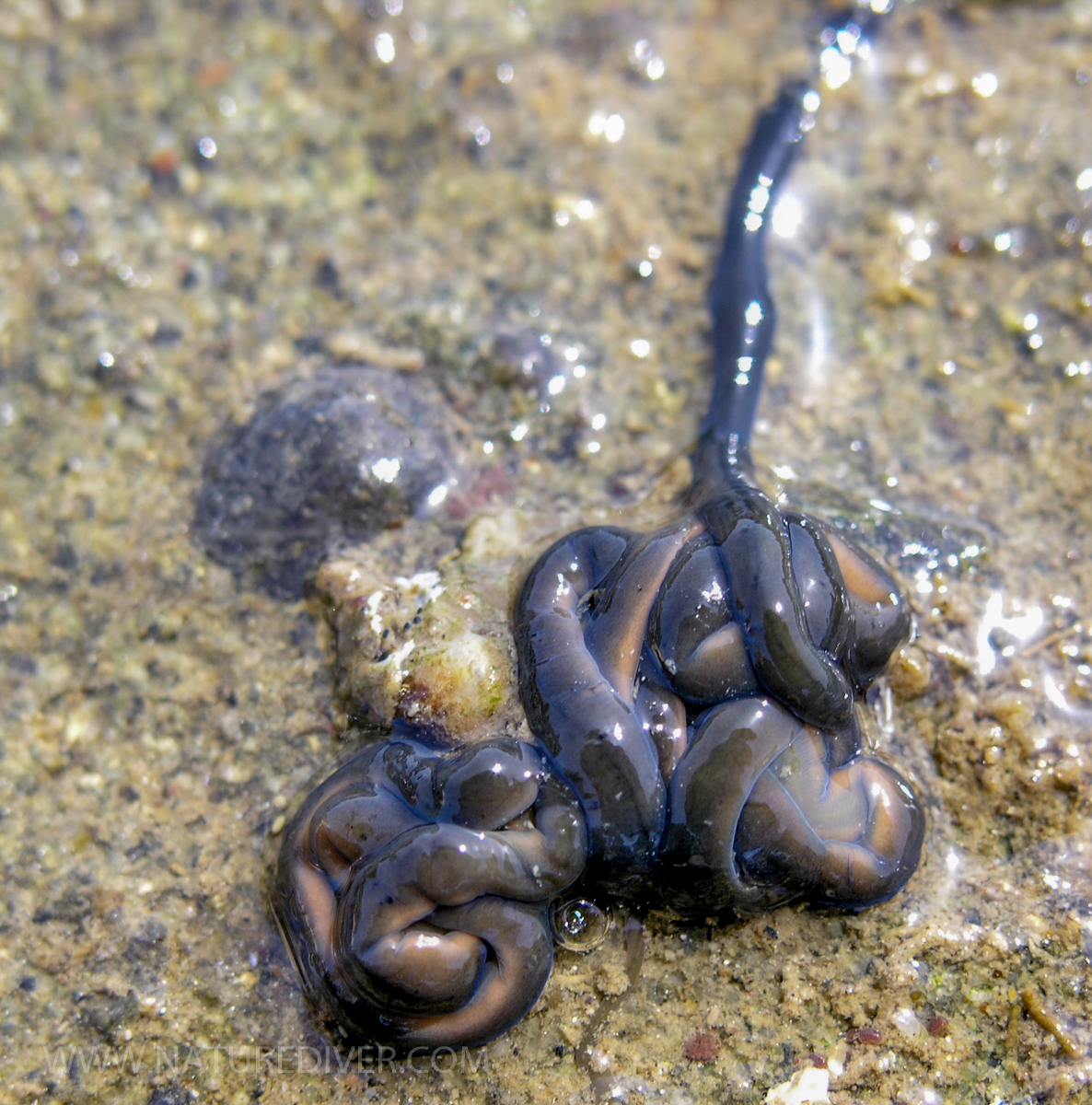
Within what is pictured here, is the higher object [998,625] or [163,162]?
[163,162]

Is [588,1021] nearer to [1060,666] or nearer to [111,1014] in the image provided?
[111,1014]

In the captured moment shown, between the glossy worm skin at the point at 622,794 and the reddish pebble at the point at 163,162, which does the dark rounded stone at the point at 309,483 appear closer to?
the glossy worm skin at the point at 622,794

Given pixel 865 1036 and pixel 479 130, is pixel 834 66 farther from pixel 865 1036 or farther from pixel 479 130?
pixel 865 1036

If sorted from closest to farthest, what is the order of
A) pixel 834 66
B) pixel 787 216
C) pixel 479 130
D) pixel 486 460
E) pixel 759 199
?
pixel 486 460, pixel 759 199, pixel 787 216, pixel 479 130, pixel 834 66

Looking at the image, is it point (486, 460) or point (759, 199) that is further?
point (759, 199)

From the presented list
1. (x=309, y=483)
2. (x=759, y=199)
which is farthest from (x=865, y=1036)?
(x=759, y=199)

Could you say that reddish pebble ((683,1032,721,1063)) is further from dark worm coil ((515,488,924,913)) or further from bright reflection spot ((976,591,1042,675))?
bright reflection spot ((976,591,1042,675))
